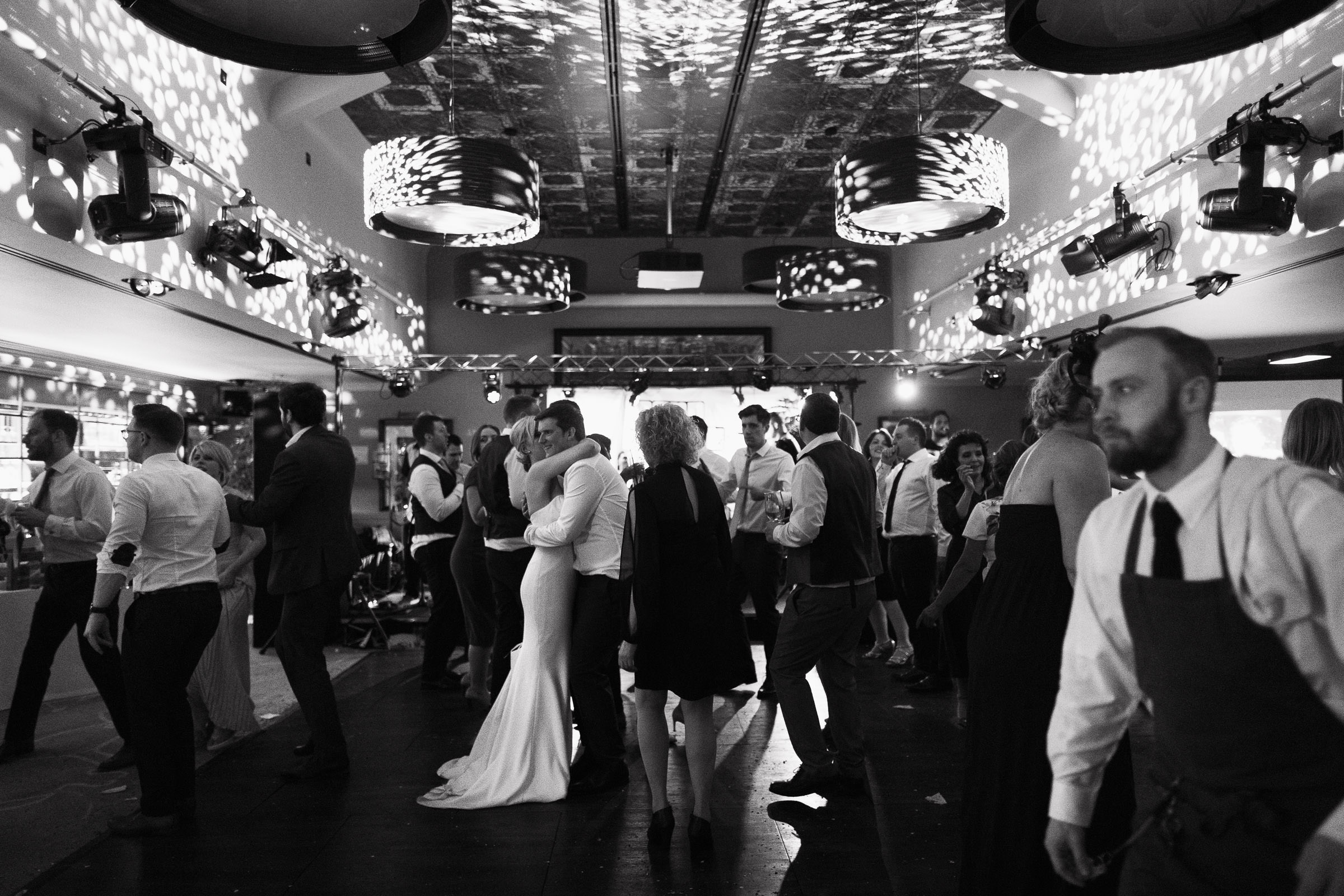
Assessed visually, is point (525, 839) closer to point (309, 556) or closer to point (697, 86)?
point (309, 556)

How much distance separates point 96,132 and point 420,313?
765cm

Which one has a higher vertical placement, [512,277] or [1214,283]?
[512,277]

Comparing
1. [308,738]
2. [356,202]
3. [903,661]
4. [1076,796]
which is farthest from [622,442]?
[1076,796]

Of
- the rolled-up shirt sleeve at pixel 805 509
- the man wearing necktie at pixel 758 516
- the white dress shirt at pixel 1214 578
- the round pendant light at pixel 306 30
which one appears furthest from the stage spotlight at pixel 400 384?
the white dress shirt at pixel 1214 578

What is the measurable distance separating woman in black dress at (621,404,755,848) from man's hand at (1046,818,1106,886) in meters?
1.79

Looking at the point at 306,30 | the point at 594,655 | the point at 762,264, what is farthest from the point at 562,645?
the point at 762,264

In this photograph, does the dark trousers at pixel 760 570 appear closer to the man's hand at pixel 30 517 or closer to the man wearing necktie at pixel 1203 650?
the man's hand at pixel 30 517

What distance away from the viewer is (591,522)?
394cm

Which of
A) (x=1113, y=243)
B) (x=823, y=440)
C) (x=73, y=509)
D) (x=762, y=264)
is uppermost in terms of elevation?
(x=762, y=264)

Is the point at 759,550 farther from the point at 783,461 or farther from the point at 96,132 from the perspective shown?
the point at 96,132

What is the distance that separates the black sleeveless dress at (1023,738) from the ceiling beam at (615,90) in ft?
16.2

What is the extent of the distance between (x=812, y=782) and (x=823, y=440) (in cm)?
132

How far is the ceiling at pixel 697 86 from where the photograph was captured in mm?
6430

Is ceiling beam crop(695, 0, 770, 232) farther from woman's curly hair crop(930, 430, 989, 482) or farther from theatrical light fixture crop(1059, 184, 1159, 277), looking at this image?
woman's curly hair crop(930, 430, 989, 482)
